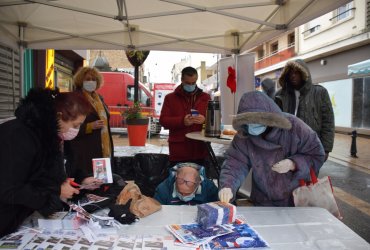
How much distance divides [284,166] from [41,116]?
135 centimetres

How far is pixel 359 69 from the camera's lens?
44.0 ft

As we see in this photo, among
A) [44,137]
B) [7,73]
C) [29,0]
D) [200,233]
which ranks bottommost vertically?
[200,233]

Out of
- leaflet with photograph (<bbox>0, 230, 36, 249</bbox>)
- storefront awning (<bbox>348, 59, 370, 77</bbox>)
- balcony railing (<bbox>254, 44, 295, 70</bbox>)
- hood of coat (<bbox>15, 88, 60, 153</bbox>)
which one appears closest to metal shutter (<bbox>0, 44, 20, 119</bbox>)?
hood of coat (<bbox>15, 88, 60, 153</bbox>)

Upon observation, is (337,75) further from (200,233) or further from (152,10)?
(200,233)

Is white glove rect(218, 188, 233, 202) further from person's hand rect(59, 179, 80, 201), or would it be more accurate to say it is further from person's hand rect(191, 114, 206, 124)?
person's hand rect(191, 114, 206, 124)

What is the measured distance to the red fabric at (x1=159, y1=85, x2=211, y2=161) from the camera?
3482 millimetres

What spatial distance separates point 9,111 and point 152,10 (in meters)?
2.72

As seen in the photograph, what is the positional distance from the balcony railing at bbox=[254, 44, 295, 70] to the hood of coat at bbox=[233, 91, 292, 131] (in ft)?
66.5

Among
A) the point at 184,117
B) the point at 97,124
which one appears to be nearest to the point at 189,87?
the point at 184,117

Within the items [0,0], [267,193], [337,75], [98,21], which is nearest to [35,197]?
[267,193]

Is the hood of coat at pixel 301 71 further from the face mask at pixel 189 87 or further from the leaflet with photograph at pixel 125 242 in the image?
the leaflet with photograph at pixel 125 242

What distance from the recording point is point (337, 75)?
15328mm

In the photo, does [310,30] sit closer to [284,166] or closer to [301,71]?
[301,71]

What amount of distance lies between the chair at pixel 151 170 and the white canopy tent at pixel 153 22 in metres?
1.61
